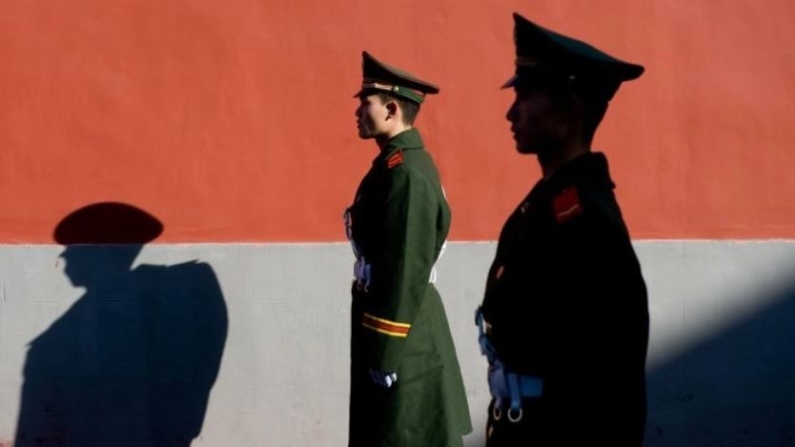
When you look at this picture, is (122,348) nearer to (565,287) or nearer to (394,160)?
(394,160)

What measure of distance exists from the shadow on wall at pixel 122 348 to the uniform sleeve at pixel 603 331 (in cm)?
307

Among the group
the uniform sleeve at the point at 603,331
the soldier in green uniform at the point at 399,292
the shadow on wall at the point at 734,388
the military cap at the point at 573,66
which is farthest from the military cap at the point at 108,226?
the uniform sleeve at the point at 603,331

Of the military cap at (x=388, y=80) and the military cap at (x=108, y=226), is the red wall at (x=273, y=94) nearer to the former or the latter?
the military cap at (x=108, y=226)

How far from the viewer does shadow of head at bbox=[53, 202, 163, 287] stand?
519 centimetres

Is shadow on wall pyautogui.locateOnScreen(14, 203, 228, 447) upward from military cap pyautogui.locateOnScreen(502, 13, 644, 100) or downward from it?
downward

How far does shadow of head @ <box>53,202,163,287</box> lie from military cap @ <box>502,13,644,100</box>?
289cm

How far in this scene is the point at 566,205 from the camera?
245cm

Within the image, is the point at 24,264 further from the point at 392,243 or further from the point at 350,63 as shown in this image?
the point at 392,243

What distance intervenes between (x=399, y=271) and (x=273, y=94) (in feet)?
5.05

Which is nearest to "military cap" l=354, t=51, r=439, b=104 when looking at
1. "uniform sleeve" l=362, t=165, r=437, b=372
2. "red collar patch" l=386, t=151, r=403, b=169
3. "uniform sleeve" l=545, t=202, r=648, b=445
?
"red collar patch" l=386, t=151, r=403, b=169

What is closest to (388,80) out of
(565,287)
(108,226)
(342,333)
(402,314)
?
(402,314)

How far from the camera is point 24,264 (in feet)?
17.0

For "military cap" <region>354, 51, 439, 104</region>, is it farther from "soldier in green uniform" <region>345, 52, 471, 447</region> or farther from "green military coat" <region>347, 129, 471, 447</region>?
"green military coat" <region>347, 129, 471, 447</region>

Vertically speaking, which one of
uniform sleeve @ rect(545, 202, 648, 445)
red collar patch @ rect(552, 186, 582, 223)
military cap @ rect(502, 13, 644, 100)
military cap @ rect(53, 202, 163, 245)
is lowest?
uniform sleeve @ rect(545, 202, 648, 445)
